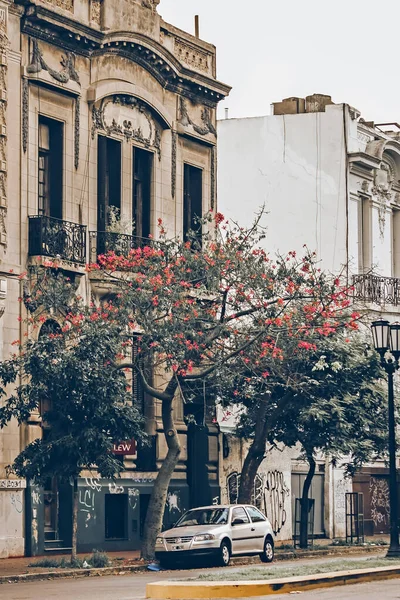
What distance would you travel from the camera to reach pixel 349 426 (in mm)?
37000

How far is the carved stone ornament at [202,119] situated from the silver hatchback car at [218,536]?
1294 cm

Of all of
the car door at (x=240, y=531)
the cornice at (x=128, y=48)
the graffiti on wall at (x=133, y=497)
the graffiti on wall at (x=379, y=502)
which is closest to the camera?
the car door at (x=240, y=531)

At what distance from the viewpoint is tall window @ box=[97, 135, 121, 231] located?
3681cm

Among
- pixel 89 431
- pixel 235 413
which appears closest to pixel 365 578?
pixel 89 431

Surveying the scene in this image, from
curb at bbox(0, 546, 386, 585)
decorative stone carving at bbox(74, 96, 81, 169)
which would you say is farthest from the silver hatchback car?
decorative stone carving at bbox(74, 96, 81, 169)

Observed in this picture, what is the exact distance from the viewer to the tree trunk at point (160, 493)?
103 ft

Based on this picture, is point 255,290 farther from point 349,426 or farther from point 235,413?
point 235,413

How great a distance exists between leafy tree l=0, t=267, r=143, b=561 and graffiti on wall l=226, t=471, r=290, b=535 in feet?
39.2

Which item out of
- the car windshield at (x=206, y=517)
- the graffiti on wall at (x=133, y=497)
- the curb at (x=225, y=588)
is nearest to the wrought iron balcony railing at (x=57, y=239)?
the graffiti on wall at (x=133, y=497)

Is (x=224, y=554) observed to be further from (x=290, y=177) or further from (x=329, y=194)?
(x=290, y=177)

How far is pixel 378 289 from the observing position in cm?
4791

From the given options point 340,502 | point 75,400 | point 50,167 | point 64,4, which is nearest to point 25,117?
point 50,167

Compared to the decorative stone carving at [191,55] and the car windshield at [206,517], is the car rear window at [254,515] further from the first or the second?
the decorative stone carving at [191,55]

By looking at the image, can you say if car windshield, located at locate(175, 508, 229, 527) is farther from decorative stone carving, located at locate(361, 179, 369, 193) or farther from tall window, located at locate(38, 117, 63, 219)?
decorative stone carving, located at locate(361, 179, 369, 193)
